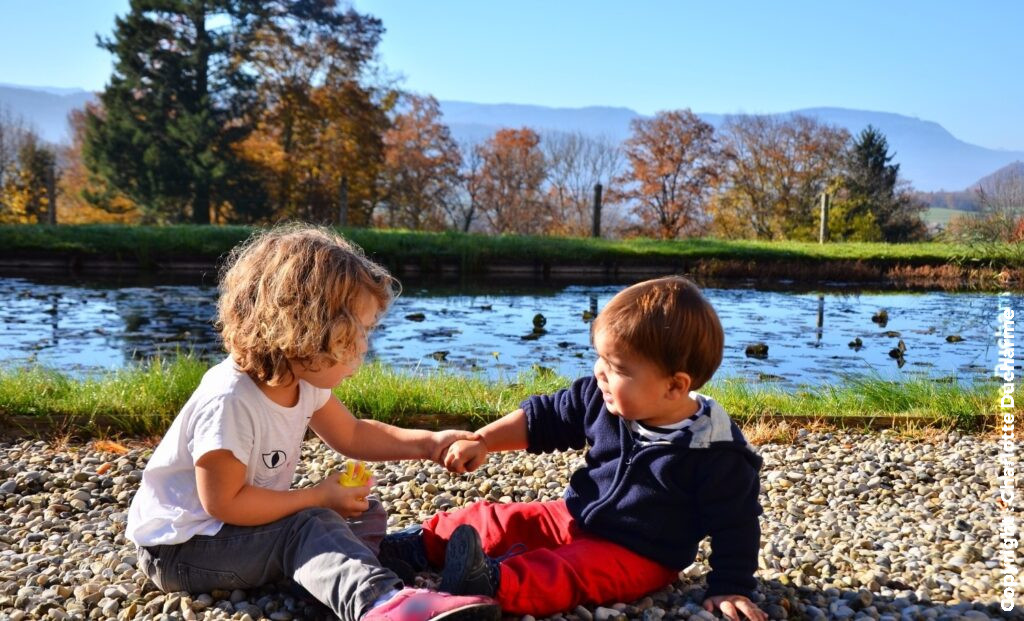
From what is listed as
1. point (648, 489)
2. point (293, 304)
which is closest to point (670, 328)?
point (648, 489)

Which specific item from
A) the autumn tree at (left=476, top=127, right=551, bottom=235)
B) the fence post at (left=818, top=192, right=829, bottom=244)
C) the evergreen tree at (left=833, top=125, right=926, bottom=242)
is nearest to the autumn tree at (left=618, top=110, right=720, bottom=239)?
the autumn tree at (left=476, top=127, right=551, bottom=235)

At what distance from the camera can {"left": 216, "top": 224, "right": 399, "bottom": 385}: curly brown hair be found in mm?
2186

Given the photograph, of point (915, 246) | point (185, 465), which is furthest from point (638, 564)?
point (915, 246)

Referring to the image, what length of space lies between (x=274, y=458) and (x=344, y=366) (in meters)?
0.31

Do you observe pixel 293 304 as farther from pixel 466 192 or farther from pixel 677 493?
pixel 466 192

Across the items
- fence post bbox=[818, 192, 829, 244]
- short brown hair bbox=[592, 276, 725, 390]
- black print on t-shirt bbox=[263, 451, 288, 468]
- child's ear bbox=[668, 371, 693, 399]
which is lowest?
black print on t-shirt bbox=[263, 451, 288, 468]

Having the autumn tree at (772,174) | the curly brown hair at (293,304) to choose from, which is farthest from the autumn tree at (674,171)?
the curly brown hair at (293,304)

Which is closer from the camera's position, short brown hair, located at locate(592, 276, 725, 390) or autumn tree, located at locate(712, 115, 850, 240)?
short brown hair, located at locate(592, 276, 725, 390)

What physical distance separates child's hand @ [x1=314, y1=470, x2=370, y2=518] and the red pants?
32 centimetres

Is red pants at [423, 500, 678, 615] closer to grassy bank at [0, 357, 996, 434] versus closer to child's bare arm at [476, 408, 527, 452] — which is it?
child's bare arm at [476, 408, 527, 452]

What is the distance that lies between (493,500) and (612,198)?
24892mm

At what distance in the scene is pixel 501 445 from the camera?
2.64 meters

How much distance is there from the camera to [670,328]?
85.9 inches

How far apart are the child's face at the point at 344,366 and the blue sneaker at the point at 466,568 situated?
20.3 inches
